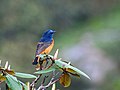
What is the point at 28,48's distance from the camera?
1286 centimetres

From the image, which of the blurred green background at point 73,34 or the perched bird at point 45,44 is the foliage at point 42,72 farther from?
the blurred green background at point 73,34

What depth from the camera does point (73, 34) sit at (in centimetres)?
1395

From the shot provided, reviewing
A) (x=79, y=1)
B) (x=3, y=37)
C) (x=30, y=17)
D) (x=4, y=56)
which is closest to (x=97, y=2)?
(x=79, y=1)

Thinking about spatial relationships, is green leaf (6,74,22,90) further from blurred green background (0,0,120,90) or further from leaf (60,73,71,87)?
blurred green background (0,0,120,90)

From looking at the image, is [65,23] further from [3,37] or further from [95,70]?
[95,70]

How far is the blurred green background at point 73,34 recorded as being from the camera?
10922 millimetres

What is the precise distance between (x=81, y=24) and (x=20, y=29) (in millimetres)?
2776

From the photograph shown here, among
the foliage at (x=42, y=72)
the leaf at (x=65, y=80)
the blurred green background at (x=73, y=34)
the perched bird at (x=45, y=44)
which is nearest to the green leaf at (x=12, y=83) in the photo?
the foliage at (x=42, y=72)

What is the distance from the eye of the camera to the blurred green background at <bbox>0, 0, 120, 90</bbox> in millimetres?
10922

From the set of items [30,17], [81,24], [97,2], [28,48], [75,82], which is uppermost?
[97,2]

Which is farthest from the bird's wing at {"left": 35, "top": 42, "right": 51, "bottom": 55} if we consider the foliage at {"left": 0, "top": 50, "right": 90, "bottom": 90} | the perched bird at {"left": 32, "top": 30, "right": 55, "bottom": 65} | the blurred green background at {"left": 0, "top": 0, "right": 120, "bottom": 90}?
the blurred green background at {"left": 0, "top": 0, "right": 120, "bottom": 90}

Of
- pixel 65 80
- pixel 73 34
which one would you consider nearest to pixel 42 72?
pixel 65 80

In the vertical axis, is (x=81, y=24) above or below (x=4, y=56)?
above

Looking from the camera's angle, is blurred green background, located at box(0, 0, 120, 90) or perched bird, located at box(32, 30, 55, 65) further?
blurred green background, located at box(0, 0, 120, 90)
